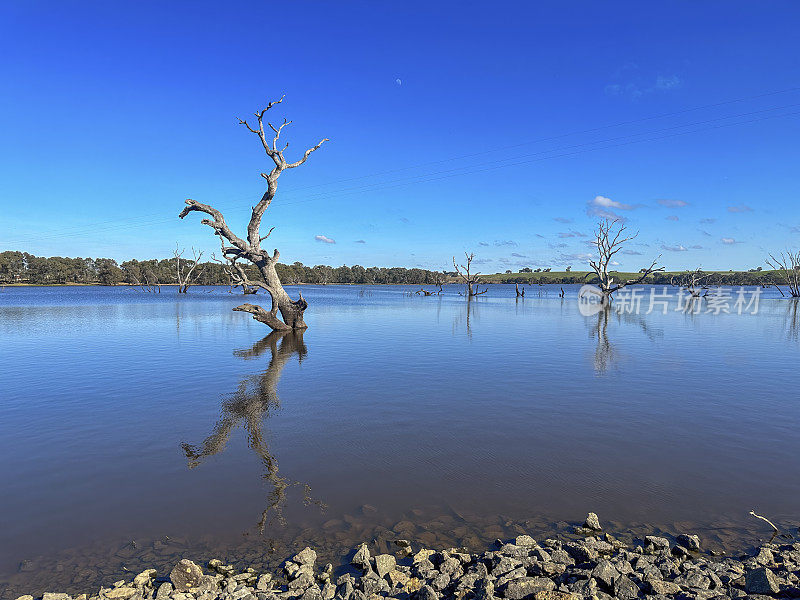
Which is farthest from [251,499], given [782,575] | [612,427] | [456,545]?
[612,427]

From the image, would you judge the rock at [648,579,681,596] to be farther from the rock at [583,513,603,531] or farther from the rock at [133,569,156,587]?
the rock at [133,569,156,587]

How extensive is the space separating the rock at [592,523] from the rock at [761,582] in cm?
161

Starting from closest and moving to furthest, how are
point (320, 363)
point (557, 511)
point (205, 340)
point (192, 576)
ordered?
point (192, 576) < point (557, 511) < point (320, 363) < point (205, 340)

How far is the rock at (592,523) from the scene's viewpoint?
602 cm

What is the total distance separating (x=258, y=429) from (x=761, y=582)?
340 inches

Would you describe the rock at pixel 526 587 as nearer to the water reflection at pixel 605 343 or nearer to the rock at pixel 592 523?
the rock at pixel 592 523

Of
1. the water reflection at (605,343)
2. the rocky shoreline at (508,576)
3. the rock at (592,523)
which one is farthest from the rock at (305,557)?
the water reflection at (605,343)

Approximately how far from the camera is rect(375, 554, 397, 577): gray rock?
4.97 metres

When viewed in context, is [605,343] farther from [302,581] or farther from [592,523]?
[302,581]

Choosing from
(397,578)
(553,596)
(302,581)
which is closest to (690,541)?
(553,596)

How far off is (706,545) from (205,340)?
23.6m

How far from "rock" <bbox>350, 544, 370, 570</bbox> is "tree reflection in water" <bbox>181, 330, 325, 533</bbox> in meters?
1.37

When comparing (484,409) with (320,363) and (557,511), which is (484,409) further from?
(320,363)

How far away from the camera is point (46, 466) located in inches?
308
